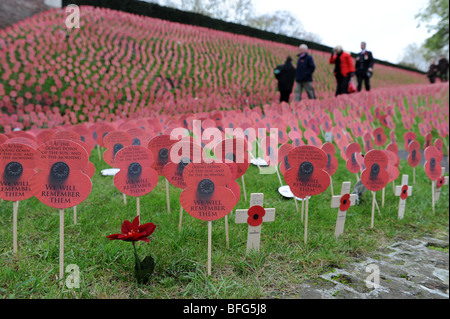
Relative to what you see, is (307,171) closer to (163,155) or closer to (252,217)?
(252,217)

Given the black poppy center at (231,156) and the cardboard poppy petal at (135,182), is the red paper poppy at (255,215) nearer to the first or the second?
the black poppy center at (231,156)

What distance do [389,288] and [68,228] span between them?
243 centimetres

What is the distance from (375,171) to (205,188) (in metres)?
1.76

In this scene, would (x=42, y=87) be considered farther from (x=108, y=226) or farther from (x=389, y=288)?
(x=389, y=288)

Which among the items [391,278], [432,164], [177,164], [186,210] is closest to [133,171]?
[177,164]

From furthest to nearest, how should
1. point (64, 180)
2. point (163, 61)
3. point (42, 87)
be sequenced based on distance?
point (163, 61) < point (42, 87) < point (64, 180)

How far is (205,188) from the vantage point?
2023 mm

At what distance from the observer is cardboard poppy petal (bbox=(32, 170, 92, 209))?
191 cm

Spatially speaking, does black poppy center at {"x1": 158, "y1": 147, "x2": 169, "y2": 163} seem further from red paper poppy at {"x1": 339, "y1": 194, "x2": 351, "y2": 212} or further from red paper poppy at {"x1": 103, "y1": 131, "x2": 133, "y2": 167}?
red paper poppy at {"x1": 339, "y1": 194, "x2": 351, "y2": 212}

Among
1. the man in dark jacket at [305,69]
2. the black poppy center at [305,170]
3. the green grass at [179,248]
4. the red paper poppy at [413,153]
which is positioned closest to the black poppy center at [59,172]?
the green grass at [179,248]

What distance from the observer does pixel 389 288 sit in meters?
2.10

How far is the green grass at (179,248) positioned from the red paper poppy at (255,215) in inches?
8.8
